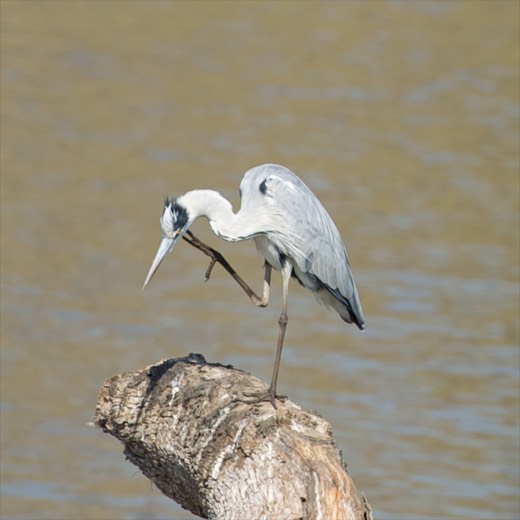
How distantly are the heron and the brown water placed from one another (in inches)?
61.7

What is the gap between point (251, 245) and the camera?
1362cm

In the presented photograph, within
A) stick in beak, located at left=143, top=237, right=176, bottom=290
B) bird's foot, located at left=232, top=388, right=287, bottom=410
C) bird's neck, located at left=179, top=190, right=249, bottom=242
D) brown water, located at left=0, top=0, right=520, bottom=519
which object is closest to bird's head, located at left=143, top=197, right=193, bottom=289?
stick in beak, located at left=143, top=237, right=176, bottom=290

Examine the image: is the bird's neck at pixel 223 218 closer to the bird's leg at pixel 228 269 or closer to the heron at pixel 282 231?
the heron at pixel 282 231

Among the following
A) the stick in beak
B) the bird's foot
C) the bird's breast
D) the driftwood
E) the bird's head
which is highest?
the bird's breast

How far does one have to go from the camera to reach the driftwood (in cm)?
504

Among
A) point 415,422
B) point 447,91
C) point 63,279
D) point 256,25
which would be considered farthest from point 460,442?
point 256,25

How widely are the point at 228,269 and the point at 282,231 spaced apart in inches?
12.1

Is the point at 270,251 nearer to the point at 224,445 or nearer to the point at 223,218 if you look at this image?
the point at 223,218

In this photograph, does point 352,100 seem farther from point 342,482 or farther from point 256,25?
point 342,482

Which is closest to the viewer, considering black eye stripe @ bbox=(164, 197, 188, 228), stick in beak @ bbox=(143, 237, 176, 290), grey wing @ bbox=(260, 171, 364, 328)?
stick in beak @ bbox=(143, 237, 176, 290)

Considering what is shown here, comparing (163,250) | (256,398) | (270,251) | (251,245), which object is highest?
(251,245)

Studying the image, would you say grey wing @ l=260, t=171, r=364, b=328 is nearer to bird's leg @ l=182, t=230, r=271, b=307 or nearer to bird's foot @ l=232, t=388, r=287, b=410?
bird's leg @ l=182, t=230, r=271, b=307

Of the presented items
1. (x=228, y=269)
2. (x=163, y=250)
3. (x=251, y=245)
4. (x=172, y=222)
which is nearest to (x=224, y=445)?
(x=163, y=250)

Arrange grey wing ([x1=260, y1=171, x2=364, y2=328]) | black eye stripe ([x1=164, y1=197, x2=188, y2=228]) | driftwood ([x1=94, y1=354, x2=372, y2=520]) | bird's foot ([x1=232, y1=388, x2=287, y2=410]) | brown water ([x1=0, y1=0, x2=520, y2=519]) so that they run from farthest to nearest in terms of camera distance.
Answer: brown water ([x1=0, y1=0, x2=520, y2=519]), grey wing ([x1=260, y1=171, x2=364, y2=328]), black eye stripe ([x1=164, y1=197, x2=188, y2=228]), bird's foot ([x1=232, y1=388, x2=287, y2=410]), driftwood ([x1=94, y1=354, x2=372, y2=520])
